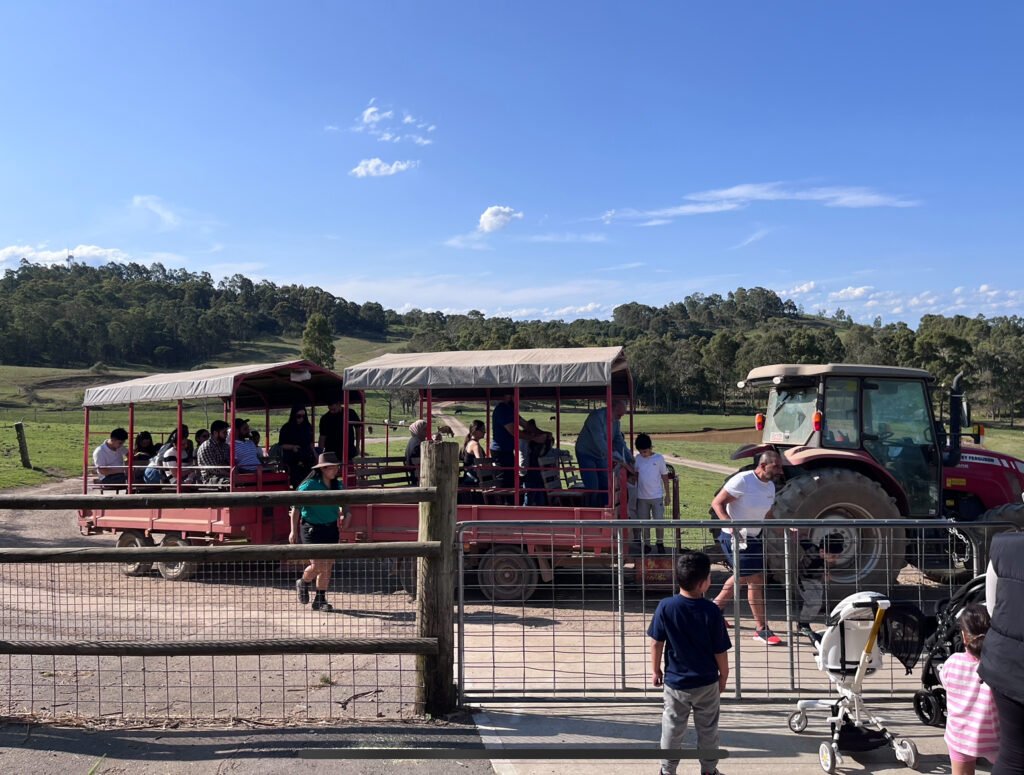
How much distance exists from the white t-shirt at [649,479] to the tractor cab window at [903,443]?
234 centimetres

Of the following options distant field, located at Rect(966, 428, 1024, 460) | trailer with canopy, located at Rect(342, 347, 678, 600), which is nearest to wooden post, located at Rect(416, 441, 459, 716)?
trailer with canopy, located at Rect(342, 347, 678, 600)

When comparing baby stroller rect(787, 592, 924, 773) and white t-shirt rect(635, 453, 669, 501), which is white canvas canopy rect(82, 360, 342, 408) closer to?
white t-shirt rect(635, 453, 669, 501)

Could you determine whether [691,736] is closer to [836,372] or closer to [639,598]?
[639,598]

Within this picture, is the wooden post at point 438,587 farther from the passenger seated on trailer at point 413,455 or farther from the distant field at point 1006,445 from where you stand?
the distant field at point 1006,445

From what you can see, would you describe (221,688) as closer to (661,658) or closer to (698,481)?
(661,658)

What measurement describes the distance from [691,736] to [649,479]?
4.80 metres

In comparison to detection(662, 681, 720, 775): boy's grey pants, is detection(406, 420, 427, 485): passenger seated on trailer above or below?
above

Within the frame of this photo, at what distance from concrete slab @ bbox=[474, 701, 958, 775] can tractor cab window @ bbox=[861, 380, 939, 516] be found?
14.3 ft

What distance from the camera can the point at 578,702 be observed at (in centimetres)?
550

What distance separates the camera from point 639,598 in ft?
28.8

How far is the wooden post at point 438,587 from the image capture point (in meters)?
5.16

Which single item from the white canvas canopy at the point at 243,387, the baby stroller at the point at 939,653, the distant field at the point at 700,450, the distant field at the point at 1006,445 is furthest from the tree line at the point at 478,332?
the baby stroller at the point at 939,653

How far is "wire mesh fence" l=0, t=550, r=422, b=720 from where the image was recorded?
17.5ft

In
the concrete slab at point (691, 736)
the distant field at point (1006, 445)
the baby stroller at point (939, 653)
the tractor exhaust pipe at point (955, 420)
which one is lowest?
the distant field at point (1006, 445)
